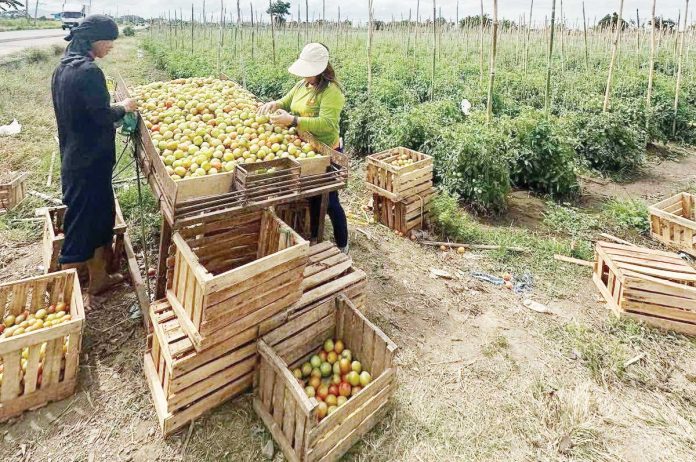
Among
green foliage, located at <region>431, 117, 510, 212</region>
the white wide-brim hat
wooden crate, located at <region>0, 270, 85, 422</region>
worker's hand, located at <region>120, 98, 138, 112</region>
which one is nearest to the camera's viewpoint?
wooden crate, located at <region>0, 270, 85, 422</region>

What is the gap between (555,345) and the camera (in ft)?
12.8

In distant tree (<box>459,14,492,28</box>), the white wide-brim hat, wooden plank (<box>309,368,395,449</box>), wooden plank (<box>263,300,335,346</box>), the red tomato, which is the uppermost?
distant tree (<box>459,14,492,28</box>)

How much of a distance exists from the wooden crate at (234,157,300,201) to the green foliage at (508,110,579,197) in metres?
4.88

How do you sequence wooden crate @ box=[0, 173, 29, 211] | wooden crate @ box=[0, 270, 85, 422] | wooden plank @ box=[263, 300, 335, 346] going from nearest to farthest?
wooden crate @ box=[0, 270, 85, 422]
wooden plank @ box=[263, 300, 335, 346]
wooden crate @ box=[0, 173, 29, 211]

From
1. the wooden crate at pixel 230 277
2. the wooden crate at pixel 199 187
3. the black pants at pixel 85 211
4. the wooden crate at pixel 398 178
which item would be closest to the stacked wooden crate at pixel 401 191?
the wooden crate at pixel 398 178

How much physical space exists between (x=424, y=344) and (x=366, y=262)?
4.56 ft

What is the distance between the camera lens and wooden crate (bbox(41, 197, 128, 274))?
3998mm

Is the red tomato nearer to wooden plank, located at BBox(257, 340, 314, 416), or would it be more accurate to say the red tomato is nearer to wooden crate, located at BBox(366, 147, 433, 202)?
wooden plank, located at BBox(257, 340, 314, 416)

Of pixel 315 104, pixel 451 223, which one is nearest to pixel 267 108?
pixel 315 104

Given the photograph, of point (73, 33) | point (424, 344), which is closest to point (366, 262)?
point (424, 344)

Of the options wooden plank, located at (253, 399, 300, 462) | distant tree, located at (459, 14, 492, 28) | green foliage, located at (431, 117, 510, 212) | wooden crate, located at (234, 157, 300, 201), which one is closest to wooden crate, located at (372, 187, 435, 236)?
green foliage, located at (431, 117, 510, 212)

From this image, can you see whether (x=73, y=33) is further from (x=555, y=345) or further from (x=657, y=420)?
(x=657, y=420)

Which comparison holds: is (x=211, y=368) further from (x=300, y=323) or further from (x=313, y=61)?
(x=313, y=61)

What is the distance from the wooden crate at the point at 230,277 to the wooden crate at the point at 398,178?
2536 mm
